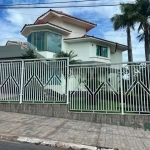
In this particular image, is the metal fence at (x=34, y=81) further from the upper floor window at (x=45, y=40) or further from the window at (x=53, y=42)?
the window at (x=53, y=42)

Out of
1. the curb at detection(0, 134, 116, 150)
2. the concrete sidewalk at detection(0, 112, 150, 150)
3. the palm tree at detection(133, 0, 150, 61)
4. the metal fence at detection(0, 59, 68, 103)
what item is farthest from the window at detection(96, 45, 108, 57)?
the curb at detection(0, 134, 116, 150)

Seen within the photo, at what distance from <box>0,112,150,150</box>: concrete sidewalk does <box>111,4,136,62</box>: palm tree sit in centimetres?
1578

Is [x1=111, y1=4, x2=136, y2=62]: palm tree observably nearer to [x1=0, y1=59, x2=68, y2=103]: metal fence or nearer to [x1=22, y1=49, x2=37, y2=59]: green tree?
[x1=22, y1=49, x2=37, y2=59]: green tree

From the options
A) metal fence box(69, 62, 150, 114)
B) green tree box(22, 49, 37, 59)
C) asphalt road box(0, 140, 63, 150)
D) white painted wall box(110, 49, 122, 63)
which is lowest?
asphalt road box(0, 140, 63, 150)

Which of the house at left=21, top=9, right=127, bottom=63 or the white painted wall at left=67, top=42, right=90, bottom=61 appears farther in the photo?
the white painted wall at left=67, top=42, right=90, bottom=61

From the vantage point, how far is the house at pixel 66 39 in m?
21.3

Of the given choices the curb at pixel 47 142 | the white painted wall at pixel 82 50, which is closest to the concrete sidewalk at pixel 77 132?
the curb at pixel 47 142

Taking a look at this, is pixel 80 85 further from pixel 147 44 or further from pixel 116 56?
pixel 116 56

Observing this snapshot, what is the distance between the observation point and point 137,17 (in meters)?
19.8

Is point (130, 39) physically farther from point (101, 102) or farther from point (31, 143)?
point (31, 143)

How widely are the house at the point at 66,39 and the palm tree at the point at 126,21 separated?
2.53 metres

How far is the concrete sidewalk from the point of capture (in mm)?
5346

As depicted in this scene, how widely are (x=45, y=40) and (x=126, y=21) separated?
943cm

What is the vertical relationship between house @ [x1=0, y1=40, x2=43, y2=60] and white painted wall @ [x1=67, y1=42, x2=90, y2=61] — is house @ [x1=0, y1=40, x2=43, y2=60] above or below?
below
